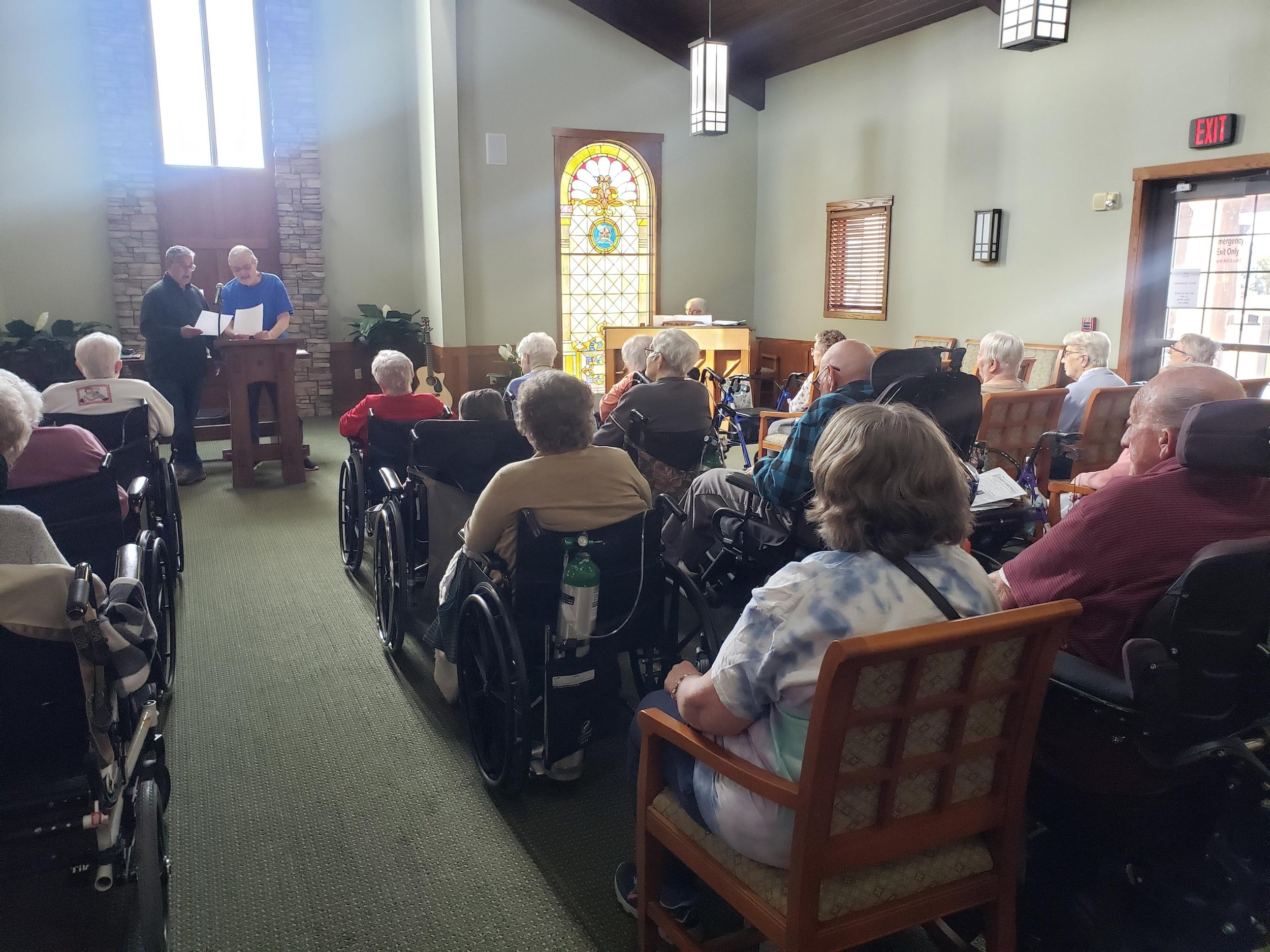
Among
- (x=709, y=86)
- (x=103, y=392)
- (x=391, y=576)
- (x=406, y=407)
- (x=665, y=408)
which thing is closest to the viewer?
(x=391, y=576)

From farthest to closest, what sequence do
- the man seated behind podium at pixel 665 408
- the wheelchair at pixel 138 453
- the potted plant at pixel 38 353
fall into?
the potted plant at pixel 38 353
the man seated behind podium at pixel 665 408
the wheelchair at pixel 138 453

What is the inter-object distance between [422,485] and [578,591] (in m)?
1.28

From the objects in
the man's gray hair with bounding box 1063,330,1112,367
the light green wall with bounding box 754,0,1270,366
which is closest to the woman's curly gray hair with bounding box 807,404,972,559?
the man's gray hair with bounding box 1063,330,1112,367

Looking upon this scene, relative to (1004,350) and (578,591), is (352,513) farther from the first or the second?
(1004,350)

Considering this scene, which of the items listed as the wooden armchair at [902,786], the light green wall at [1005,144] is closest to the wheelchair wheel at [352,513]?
the wooden armchair at [902,786]

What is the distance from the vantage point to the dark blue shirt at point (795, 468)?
8.63ft

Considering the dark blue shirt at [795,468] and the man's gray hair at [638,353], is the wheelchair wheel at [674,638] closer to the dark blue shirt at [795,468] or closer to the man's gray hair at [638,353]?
the dark blue shirt at [795,468]

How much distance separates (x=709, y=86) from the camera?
6645mm

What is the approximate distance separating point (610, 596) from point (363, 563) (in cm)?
240

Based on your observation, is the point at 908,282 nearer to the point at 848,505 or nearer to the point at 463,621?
the point at 463,621

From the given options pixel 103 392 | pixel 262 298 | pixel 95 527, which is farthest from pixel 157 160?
pixel 95 527

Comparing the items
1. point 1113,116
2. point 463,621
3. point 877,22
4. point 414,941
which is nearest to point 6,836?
point 414,941

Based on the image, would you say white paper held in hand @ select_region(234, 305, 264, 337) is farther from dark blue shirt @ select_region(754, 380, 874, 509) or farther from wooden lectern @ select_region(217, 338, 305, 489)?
dark blue shirt @ select_region(754, 380, 874, 509)

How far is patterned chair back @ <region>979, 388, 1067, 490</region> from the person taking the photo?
3.75 meters
